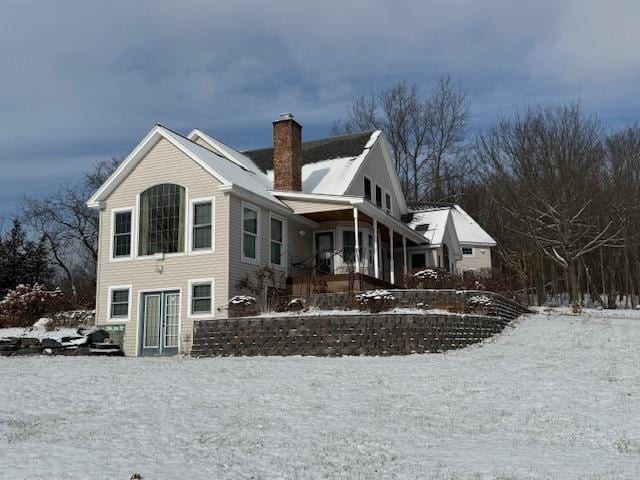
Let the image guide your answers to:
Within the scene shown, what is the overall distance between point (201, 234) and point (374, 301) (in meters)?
5.64

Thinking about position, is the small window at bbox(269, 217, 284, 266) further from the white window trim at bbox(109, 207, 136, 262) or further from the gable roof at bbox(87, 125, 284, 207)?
the white window trim at bbox(109, 207, 136, 262)

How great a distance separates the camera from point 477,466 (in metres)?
6.62

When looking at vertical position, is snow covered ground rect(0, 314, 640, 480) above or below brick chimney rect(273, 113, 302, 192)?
below

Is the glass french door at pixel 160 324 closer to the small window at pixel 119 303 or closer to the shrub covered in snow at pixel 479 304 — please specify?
the small window at pixel 119 303

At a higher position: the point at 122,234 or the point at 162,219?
the point at 162,219

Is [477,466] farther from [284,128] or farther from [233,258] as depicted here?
[284,128]

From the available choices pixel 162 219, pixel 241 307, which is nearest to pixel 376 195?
pixel 162 219

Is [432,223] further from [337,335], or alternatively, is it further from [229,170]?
[337,335]

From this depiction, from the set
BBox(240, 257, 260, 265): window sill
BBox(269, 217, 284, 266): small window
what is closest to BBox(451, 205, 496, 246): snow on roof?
BBox(269, 217, 284, 266): small window

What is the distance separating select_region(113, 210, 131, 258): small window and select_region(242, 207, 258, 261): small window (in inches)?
148

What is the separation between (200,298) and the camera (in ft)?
61.4

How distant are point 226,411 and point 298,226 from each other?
519 inches

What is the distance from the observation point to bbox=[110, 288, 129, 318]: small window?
19609mm

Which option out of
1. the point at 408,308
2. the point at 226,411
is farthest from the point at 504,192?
the point at 226,411
